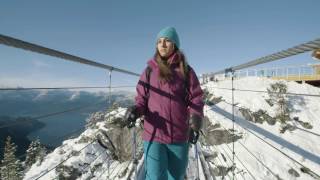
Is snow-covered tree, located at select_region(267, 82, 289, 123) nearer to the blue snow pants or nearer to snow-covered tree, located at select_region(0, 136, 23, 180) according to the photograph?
the blue snow pants

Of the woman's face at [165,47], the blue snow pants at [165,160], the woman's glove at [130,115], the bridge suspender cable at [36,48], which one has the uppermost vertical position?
the woman's face at [165,47]

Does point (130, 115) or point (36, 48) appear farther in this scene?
point (130, 115)

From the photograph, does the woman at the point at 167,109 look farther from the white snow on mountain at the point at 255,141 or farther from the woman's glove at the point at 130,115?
the white snow on mountain at the point at 255,141

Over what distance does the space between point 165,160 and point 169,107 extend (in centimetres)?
45

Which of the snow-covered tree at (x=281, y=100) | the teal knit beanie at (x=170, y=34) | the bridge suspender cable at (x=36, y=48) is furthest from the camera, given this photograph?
the snow-covered tree at (x=281, y=100)

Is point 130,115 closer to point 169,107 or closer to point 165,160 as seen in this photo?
point 169,107

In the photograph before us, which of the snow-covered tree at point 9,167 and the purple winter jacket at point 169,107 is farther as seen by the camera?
the snow-covered tree at point 9,167

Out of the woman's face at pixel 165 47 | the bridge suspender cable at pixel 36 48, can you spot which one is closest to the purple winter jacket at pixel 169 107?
the woman's face at pixel 165 47

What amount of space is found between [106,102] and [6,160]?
127 ft

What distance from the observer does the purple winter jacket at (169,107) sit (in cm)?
252

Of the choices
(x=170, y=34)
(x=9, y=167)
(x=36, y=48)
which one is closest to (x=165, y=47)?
(x=170, y=34)

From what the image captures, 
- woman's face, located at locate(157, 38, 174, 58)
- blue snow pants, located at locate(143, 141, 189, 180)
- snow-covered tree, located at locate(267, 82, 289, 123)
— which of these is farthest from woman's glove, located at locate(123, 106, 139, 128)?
snow-covered tree, located at locate(267, 82, 289, 123)

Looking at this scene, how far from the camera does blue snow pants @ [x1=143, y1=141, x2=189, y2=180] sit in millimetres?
2523

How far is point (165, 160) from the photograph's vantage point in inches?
101
